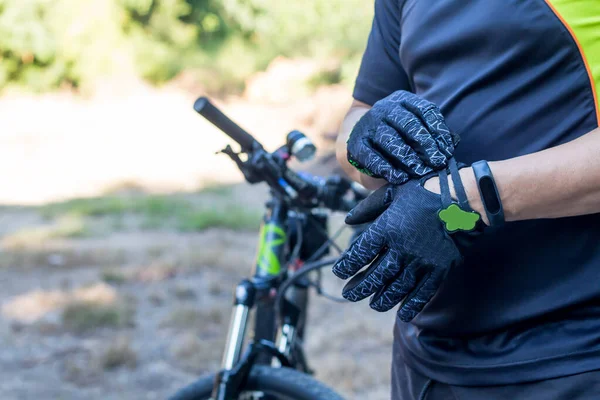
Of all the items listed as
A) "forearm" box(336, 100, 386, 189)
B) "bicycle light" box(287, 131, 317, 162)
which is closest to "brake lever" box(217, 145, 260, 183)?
"bicycle light" box(287, 131, 317, 162)

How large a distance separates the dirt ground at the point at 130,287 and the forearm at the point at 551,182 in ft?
9.35

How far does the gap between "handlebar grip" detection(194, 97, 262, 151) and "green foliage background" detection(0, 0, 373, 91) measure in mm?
11006

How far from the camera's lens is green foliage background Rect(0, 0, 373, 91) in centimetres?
1388

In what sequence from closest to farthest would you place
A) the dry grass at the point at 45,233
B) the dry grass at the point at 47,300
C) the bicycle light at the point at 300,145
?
the bicycle light at the point at 300,145 → the dry grass at the point at 47,300 → the dry grass at the point at 45,233

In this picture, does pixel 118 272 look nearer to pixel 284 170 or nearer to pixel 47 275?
pixel 47 275

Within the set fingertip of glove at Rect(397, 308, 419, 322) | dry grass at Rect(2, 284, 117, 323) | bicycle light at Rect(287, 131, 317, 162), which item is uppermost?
dry grass at Rect(2, 284, 117, 323)

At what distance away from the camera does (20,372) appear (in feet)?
12.8

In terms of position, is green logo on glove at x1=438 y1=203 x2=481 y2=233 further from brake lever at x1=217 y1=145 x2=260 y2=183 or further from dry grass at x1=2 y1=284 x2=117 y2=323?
dry grass at x1=2 y1=284 x2=117 y2=323

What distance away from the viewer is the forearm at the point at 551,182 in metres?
0.95

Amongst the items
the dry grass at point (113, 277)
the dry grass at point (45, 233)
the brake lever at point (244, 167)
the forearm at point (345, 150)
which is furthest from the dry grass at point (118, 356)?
the forearm at point (345, 150)

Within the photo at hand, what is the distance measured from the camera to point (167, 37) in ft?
53.9

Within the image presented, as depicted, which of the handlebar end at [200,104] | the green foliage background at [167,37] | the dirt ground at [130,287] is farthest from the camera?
the green foliage background at [167,37]

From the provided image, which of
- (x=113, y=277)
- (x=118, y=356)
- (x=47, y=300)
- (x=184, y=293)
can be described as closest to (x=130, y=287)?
(x=113, y=277)

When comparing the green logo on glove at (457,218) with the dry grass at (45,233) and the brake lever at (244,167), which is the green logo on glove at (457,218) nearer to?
the brake lever at (244,167)
